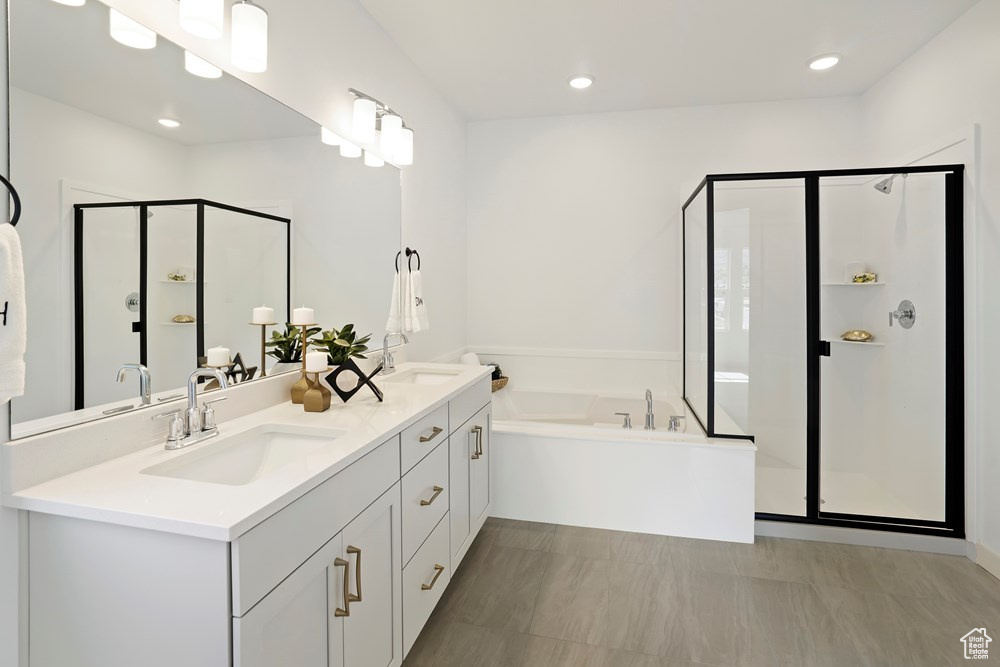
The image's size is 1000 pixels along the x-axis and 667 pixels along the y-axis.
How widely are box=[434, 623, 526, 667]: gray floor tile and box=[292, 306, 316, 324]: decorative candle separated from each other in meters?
1.23

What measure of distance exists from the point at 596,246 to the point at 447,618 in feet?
8.74

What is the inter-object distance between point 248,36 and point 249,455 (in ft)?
4.06

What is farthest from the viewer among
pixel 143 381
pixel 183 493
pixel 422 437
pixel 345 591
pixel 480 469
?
pixel 480 469

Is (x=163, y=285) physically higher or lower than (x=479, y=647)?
higher

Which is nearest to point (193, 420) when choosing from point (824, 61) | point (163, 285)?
point (163, 285)

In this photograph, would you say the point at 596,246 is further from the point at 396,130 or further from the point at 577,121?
the point at 396,130

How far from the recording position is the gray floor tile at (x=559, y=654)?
65.2 inches

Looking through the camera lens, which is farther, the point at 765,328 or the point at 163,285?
the point at 765,328

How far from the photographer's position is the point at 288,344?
A: 1841mm

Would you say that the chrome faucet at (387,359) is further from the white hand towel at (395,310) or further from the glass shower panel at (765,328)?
the glass shower panel at (765,328)

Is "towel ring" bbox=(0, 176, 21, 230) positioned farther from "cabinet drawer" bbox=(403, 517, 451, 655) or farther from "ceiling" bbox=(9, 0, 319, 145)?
"cabinet drawer" bbox=(403, 517, 451, 655)

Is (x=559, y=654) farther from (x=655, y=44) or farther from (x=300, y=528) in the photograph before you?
(x=655, y=44)

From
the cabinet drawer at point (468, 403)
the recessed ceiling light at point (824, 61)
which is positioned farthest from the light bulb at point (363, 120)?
the recessed ceiling light at point (824, 61)

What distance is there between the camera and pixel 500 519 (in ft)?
8.93
